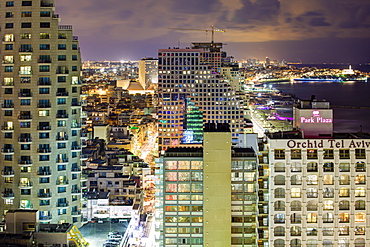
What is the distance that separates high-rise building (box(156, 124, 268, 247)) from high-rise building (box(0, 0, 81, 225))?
8311mm

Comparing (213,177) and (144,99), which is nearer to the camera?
(213,177)

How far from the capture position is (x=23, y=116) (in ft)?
96.7

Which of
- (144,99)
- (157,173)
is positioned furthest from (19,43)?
(144,99)

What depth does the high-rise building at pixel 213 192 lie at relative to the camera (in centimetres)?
2406

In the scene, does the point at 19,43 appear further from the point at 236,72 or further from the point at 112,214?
the point at 236,72

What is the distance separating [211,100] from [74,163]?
54.6 meters

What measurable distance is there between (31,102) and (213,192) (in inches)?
460

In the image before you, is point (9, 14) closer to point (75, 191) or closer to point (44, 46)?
point (44, 46)

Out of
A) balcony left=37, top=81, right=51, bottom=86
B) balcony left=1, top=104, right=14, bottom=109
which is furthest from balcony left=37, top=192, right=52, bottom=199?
balcony left=37, top=81, right=51, bottom=86

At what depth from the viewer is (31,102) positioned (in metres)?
29.5

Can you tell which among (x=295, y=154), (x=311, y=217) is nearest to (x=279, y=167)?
(x=295, y=154)

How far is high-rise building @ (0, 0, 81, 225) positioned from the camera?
29.5 metres

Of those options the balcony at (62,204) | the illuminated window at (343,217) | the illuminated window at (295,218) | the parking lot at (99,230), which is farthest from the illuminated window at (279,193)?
the balcony at (62,204)

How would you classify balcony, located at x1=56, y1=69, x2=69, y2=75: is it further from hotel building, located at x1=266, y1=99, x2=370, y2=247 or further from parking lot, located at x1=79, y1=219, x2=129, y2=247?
hotel building, located at x1=266, y1=99, x2=370, y2=247
